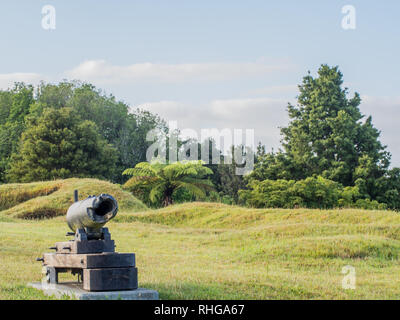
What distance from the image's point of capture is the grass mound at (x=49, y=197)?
2208 centimetres

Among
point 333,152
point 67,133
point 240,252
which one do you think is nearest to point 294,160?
point 333,152

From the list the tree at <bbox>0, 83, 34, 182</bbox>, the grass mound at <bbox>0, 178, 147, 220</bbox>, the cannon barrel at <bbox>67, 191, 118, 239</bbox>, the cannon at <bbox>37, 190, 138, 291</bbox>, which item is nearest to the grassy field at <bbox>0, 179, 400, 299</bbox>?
the grass mound at <bbox>0, 178, 147, 220</bbox>

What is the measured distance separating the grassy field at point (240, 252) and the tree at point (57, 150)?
1230 cm

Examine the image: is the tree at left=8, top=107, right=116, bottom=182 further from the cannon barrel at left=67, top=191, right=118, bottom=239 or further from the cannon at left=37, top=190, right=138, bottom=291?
the cannon barrel at left=67, top=191, right=118, bottom=239

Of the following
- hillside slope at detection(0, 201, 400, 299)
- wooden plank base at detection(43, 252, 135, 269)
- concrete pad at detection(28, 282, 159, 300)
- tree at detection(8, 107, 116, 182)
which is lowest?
hillside slope at detection(0, 201, 400, 299)

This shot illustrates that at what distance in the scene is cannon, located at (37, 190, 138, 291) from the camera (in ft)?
19.5

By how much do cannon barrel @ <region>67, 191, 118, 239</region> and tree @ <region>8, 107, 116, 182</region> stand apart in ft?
90.6

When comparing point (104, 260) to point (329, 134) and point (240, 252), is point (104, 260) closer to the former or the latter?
point (240, 252)

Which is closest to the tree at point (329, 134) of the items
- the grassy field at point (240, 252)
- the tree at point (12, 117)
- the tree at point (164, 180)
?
the tree at point (164, 180)

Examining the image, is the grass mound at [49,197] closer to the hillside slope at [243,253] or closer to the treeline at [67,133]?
the hillside slope at [243,253]

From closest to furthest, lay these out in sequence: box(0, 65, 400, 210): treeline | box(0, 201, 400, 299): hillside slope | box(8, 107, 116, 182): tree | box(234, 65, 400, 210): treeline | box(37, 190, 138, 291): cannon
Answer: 1. box(37, 190, 138, 291): cannon
2. box(0, 201, 400, 299): hillside slope
3. box(0, 65, 400, 210): treeline
4. box(234, 65, 400, 210): treeline
5. box(8, 107, 116, 182): tree
